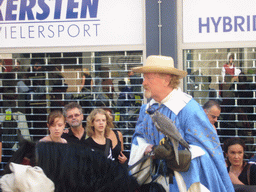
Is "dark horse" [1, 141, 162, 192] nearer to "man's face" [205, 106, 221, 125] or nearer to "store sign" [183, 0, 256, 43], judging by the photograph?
"man's face" [205, 106, 221, 125]

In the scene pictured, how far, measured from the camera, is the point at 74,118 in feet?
15.5

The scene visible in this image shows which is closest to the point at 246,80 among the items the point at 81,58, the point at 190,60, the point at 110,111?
the point at 190,60

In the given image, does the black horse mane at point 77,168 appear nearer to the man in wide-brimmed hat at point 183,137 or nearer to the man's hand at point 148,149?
the man in wide-brimmed hat at point 183,137

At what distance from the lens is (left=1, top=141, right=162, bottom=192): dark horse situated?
142 centimetres

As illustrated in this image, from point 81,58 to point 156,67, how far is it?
3.39m

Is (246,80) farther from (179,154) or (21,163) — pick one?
(21,163)

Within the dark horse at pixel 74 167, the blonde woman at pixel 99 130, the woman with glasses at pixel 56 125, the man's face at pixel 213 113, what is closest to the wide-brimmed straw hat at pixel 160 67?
the dark horse at pixel 74 167

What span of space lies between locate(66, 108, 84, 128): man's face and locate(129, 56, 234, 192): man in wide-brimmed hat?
200 centimetres

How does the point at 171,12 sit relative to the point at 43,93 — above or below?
above

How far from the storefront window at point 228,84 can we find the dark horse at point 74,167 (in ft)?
13.8

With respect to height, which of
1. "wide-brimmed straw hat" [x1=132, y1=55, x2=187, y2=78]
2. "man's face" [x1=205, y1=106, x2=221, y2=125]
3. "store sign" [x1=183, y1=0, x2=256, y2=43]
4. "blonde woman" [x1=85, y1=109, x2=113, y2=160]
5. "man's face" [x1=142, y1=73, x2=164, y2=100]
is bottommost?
"blonde woman" [x1=85, y1=109, x2=113, y2=160]

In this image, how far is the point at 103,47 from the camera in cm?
569

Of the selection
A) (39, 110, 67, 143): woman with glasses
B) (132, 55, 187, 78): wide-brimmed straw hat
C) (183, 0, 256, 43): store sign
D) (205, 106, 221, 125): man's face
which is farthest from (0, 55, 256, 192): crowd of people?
(183, 0, 256, 43): store sign

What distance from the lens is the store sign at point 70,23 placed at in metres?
5.61
